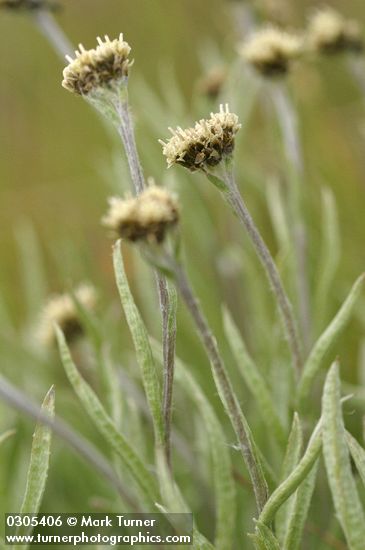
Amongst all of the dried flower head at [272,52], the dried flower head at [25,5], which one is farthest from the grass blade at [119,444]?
the dried flower head at [25,5]

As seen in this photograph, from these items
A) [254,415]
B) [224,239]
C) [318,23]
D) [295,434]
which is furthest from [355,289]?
[224,239]

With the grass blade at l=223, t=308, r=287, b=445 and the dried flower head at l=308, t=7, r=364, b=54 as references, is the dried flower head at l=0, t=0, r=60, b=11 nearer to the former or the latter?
the dried flower head at l=308, t=7, r=364, b=54

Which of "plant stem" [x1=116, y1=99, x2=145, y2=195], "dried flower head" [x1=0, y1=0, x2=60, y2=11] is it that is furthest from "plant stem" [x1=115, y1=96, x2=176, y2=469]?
"dried flower head" [x1=0, y1=0, x2=60, y2=11]

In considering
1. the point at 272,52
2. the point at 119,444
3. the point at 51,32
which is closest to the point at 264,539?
the point at 119,444

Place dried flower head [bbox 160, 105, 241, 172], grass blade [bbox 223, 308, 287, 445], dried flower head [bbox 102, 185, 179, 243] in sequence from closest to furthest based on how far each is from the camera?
dried flower head [bbox 102, 185, 179, 243], dried flower head [bbox 160, 105, 241, 172], grass blade [bbox 223, 308, 287, 445]

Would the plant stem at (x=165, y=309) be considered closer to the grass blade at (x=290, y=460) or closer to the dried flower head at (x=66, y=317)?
the grass blade at (x=290, y=460)

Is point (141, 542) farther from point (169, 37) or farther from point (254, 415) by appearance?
point (169, 37)
